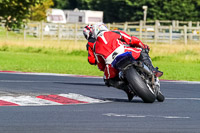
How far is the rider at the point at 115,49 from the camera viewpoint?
11.8 meters

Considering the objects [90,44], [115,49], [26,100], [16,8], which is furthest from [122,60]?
[16,8]

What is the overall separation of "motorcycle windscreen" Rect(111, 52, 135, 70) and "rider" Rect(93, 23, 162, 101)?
0.34 ft

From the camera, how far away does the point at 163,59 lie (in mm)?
31406

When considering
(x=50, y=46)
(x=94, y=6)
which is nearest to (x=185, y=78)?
(x=50, y=46)

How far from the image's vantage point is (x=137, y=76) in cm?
1123

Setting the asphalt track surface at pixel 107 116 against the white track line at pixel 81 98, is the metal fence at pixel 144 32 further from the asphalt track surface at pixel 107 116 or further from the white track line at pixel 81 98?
the asphalt track surface at pixel 107 116

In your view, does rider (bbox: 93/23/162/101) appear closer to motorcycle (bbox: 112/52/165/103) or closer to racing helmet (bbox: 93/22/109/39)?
motorcycle (bbox: 112/52/165/103)

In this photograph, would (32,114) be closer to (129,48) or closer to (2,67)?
(129,48)

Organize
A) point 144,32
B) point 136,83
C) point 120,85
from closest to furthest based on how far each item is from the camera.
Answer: point 136,83 < point 120,85 < point 144,32

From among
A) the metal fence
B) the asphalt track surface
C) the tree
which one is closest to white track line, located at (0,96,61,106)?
the asphalt track surface

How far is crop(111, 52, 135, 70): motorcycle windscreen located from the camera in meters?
11.4

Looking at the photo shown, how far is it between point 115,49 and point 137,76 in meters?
0.89

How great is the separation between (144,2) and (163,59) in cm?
6410

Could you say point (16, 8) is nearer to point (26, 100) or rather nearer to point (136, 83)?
point (26, 100)
